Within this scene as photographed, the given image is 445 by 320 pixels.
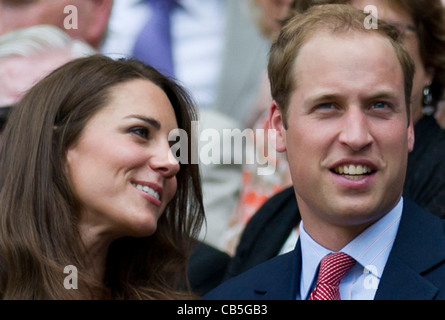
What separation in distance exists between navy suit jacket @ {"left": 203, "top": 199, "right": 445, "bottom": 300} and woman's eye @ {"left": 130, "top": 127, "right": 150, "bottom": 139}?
88 centimetres

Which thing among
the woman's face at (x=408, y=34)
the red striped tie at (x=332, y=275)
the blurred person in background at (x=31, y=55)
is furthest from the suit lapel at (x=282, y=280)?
the blurred person in background at (x=31, y=55)

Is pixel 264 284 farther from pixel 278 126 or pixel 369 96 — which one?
pixel 369 96

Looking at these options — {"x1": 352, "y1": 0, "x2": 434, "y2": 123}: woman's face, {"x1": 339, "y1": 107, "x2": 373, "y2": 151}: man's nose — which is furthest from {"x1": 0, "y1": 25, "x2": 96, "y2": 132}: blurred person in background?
{"x1": 339, "y1": 107, "x2": 373, "y2": 151}: man's nose

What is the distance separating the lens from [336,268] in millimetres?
3098

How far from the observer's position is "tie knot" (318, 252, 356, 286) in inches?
122

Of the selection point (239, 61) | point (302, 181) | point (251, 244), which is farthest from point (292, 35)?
point (239, 61)

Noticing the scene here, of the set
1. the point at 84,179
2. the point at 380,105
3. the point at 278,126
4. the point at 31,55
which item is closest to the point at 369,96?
the point at 380,105

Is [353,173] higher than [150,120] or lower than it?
lower

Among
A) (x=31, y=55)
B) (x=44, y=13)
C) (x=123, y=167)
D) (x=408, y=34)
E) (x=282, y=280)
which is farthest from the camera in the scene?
(x=44, y=13)

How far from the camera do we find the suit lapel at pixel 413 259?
2.93 meters

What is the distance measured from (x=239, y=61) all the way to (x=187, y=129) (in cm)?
218

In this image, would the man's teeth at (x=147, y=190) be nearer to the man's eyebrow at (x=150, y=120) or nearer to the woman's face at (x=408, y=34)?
the man's eyebrow at (x=150, y=120)

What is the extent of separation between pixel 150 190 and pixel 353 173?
1.19m
